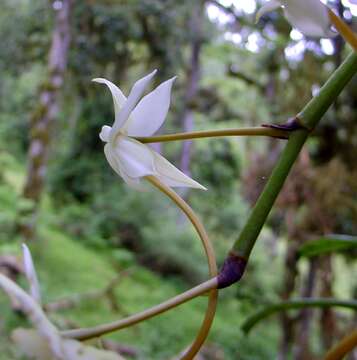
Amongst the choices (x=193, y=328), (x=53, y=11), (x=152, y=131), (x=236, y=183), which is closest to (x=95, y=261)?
(x=193, y=328)

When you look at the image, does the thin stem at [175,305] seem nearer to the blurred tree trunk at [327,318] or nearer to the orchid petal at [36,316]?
the orchid petal at [36,316]

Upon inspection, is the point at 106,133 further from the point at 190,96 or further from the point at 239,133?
the point at 190,96

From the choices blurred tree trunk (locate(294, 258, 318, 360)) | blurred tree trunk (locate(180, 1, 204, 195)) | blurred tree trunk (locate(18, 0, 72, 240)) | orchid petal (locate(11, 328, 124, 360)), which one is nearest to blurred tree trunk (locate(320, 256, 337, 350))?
blurred tree trunk (locate(294, 258, 318, 360))

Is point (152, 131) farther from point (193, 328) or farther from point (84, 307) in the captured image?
point (193, 328)

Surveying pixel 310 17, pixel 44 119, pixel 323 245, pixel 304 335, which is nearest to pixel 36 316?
pixel 310 17

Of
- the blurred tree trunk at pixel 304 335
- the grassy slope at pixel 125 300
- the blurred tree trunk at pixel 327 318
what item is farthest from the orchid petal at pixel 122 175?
the grassy slope at pixel 125 300

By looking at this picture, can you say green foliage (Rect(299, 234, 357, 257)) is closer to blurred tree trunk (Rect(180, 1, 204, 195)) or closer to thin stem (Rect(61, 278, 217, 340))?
thin stem (Rect(61, 278, 217, 340))
